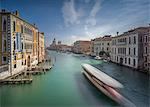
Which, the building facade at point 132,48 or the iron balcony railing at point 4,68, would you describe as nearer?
the iron balcony railing at point 4,68

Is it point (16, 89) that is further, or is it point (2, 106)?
point (16, 89)

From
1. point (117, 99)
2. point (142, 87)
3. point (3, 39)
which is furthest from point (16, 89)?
point (142, 87)

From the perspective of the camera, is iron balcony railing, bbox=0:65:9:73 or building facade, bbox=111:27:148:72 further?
building facade, bbox=111:27:148:72

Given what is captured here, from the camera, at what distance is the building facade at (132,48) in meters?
9.64

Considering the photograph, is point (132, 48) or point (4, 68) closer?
point (4, 68)

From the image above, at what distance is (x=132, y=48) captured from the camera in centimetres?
1062

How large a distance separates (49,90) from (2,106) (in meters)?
1.78

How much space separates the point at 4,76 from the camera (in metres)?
6.05

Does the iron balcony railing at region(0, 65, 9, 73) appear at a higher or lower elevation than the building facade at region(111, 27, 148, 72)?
lower

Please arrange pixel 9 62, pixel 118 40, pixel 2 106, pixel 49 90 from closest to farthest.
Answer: pixel 2 106
pixel 49 90
pixel 9 62
pixel 118 40

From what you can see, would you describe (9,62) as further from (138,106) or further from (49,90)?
(138,106)

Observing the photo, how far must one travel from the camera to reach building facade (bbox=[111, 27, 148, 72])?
964 centimetres

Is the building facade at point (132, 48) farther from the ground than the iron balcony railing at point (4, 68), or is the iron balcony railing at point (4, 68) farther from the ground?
the building facade at point (132, 48)

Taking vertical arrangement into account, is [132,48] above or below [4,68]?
above
